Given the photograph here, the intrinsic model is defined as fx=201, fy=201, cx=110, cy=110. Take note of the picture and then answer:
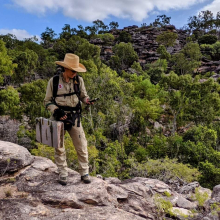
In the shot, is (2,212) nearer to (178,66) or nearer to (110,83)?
(110,83)

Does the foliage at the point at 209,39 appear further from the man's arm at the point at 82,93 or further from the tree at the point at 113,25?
the man's arm at the point at 82,93

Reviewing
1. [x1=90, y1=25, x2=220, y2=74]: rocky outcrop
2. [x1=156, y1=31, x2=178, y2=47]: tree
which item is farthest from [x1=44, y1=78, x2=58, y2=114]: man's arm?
[x1=156, y1=31, x2=178, y2=47]: tree

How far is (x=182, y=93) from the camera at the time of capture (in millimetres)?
24547

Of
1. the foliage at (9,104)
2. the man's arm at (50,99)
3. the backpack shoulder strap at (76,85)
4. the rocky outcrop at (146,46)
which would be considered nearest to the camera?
the man's arm at (50,99)

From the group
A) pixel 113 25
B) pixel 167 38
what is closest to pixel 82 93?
pixel 167 38

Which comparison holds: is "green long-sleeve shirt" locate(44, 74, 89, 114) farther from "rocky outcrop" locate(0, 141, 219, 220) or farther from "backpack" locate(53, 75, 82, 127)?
"rocky outcrop" locate(0, 141, 219, 220)

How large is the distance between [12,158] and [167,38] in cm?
6375

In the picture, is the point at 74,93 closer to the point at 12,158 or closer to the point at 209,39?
the point at 12,158

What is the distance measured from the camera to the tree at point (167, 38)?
59.3 meters

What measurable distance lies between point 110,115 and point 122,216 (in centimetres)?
1930

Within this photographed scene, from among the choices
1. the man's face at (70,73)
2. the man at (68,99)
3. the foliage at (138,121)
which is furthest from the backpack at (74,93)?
the foliage at (138,121)

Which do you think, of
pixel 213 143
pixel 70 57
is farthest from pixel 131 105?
pixel 70 57

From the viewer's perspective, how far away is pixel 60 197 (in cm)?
380

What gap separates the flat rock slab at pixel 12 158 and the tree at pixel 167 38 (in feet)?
203
